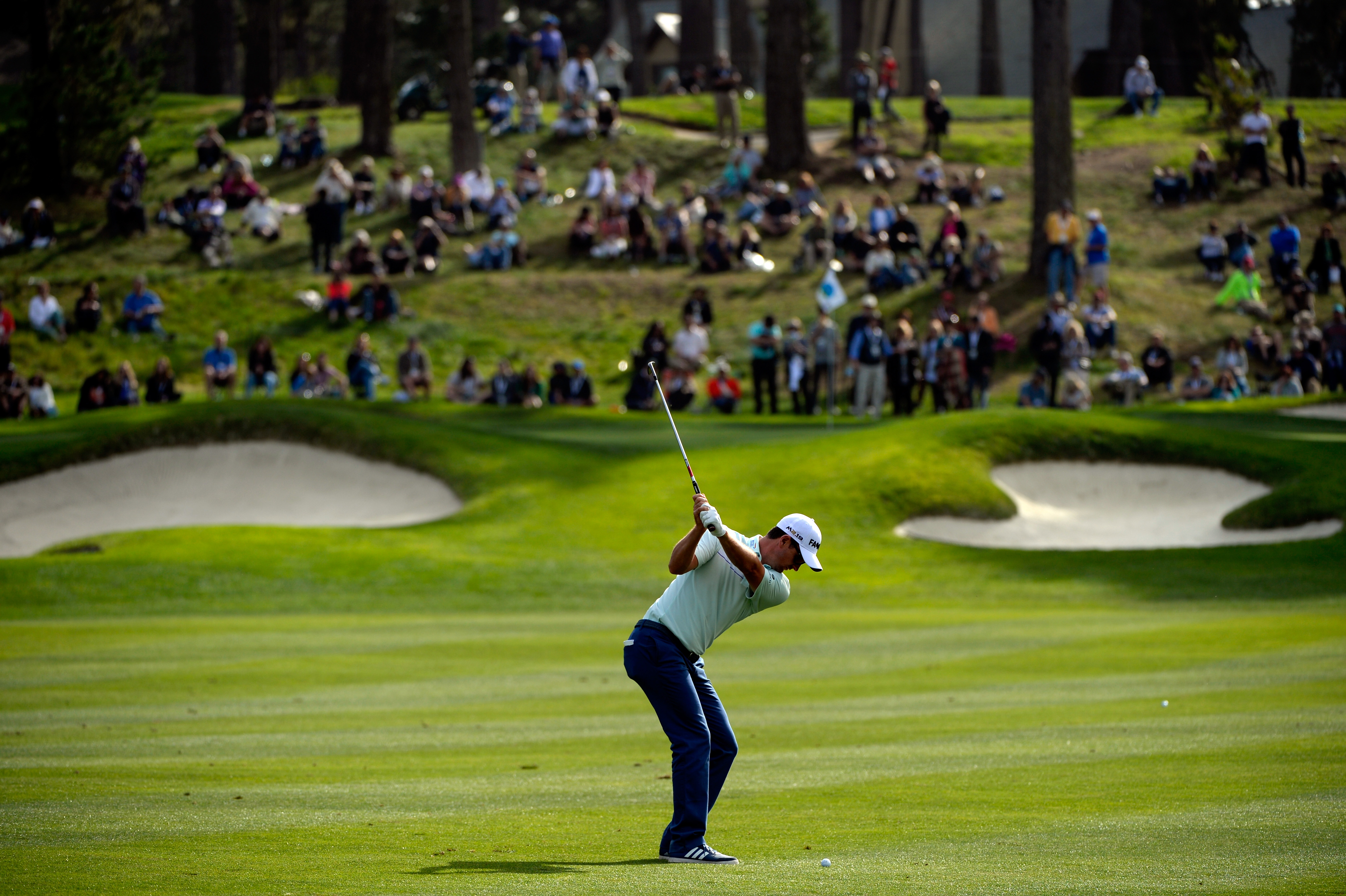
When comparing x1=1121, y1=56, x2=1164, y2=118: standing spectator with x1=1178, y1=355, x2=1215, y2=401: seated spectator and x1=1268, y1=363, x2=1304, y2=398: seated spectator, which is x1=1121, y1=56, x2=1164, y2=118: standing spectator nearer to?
x1=1178, y1=355, x2=1215, y2=401: seated spectator

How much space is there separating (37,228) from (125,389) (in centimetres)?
1366

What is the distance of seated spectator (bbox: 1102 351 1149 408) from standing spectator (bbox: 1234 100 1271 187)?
14934 mm

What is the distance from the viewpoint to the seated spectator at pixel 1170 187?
1953 inches

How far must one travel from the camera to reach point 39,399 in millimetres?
32750

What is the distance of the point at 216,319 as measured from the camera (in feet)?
137

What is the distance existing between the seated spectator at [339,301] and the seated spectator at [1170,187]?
2627 cm

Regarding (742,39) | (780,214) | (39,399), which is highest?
(742,39)

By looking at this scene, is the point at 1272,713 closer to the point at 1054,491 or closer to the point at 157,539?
the point at 1054,491

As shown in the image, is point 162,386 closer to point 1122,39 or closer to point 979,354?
point 979,354

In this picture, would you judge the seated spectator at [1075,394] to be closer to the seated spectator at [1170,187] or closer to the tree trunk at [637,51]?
the seated spectator at [1170,187]

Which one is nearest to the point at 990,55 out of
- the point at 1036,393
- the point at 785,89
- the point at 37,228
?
the point at 785,89

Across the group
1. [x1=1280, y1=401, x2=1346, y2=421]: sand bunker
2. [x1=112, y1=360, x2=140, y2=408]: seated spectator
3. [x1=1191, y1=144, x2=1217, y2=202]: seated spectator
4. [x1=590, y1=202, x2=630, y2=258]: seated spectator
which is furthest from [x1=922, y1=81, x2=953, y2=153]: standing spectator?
[x1=112, y1=360, x2=140, y2=408]: seated spectator

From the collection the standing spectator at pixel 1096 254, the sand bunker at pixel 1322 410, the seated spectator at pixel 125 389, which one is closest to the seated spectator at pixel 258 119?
the seated spectator at pixel 125 389

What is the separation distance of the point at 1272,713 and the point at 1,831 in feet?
32.7
